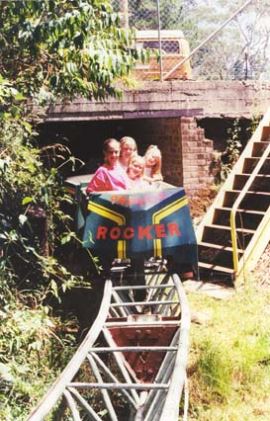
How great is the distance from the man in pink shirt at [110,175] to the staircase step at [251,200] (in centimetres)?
257

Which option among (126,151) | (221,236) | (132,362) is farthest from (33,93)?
(221,236)

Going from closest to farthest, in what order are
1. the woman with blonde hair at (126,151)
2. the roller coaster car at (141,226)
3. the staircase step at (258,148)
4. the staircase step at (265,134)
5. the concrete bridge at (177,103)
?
the roller coaster car at (141,226), the woman with blonde hair at (126,151), the concrete bridge at (177,103), the staircase step at (258,148), the staircase step at (265,134)

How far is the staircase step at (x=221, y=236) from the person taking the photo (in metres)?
7.48

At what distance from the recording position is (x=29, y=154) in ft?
17.6

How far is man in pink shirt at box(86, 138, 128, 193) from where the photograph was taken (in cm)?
587

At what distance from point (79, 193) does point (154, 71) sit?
3730mm

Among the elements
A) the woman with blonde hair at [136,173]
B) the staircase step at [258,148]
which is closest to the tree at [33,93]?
the woman with blonde hair at [136,173]

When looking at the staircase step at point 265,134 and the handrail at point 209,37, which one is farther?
the staircase step at point 265,134

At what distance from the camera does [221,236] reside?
788cm

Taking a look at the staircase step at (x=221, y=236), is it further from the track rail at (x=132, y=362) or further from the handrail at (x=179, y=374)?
the handrail at (x=179, y=374)

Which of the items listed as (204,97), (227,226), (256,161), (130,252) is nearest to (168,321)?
(130,252)

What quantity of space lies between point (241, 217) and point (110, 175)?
2646mm

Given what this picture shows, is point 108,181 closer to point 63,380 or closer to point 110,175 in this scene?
point 110,175

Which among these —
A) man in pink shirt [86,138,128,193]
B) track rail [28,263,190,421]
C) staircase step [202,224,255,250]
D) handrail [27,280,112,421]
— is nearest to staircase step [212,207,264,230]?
staircase step [202,224,255,250]
